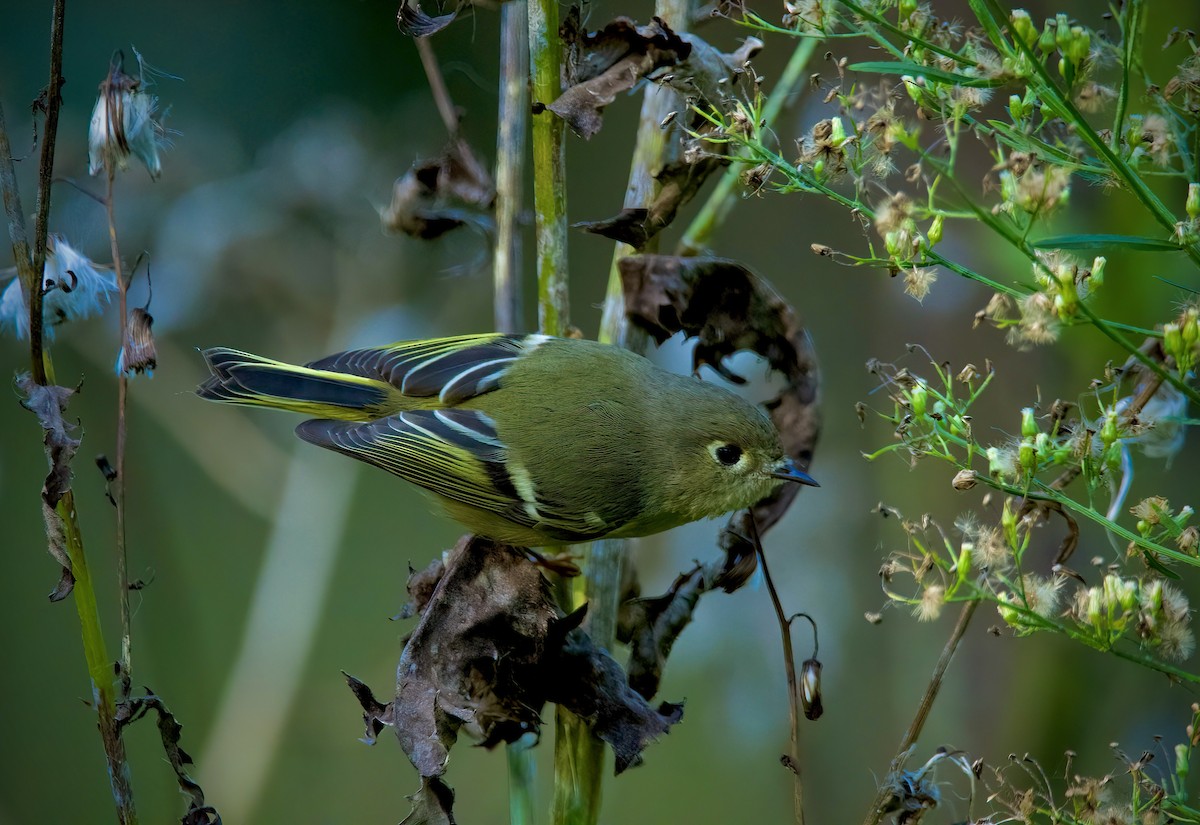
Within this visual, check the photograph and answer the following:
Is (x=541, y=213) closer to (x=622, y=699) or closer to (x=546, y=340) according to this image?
(x=546, y=340)

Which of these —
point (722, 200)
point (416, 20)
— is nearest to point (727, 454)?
point (722, 200)

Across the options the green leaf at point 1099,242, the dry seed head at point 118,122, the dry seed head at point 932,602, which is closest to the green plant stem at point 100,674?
the dry seed head at point 118,122

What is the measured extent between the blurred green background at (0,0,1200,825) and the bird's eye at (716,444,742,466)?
0.79 m

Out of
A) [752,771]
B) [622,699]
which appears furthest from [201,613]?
[622,699]

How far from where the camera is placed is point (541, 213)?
1.86 metres

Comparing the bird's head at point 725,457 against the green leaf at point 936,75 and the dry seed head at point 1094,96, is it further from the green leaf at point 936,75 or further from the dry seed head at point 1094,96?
the green leaf at point 936,75

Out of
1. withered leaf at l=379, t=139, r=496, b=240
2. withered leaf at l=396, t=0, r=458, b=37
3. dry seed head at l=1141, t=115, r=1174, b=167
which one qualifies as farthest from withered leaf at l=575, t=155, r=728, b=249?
dry seed head at l=1141, t=115, r=1174, b=167

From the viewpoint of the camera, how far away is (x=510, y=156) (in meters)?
1.99

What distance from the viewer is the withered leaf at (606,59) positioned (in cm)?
170

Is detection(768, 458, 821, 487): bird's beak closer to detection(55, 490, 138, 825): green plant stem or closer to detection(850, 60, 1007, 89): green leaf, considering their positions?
detection(850, 60, 1007, 89): green leaf

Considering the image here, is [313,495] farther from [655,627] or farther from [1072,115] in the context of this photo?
[1072,115]

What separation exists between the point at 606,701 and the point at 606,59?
3.50 ft

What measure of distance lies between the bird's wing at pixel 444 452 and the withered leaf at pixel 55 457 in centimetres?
75

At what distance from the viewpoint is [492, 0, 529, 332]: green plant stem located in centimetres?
192
